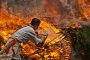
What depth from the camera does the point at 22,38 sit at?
8844 millimetres

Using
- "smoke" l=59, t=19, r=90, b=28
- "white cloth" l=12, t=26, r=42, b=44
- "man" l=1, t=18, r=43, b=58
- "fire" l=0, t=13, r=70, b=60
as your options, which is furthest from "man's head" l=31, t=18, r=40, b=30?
"smoke" l=59, t=19, r=90, b=28

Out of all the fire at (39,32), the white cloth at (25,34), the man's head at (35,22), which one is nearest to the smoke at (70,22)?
the fire at (39,32)

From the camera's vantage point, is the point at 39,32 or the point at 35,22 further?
the point at 39,32

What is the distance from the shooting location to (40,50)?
39.1 feet

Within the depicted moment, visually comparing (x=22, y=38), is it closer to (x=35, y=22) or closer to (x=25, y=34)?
(x=25, y=34)

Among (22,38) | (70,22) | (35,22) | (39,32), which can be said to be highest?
(35,22)

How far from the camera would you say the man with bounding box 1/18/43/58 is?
8859mm

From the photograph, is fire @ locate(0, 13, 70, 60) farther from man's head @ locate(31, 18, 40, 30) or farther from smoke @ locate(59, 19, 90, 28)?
man's head @ locate(31, 18, 40, 30)

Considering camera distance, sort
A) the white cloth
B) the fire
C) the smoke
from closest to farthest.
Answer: the white cloth < the fire < the smoke

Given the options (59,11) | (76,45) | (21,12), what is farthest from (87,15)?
(76,45)

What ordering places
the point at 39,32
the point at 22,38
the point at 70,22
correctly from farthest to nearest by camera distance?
the point at 70,22, the point at 39,32, the point at 22,38

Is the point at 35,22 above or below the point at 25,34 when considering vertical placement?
above

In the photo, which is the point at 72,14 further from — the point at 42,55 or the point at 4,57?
the point at 4,57

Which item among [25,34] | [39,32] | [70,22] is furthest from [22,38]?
[70,22]
